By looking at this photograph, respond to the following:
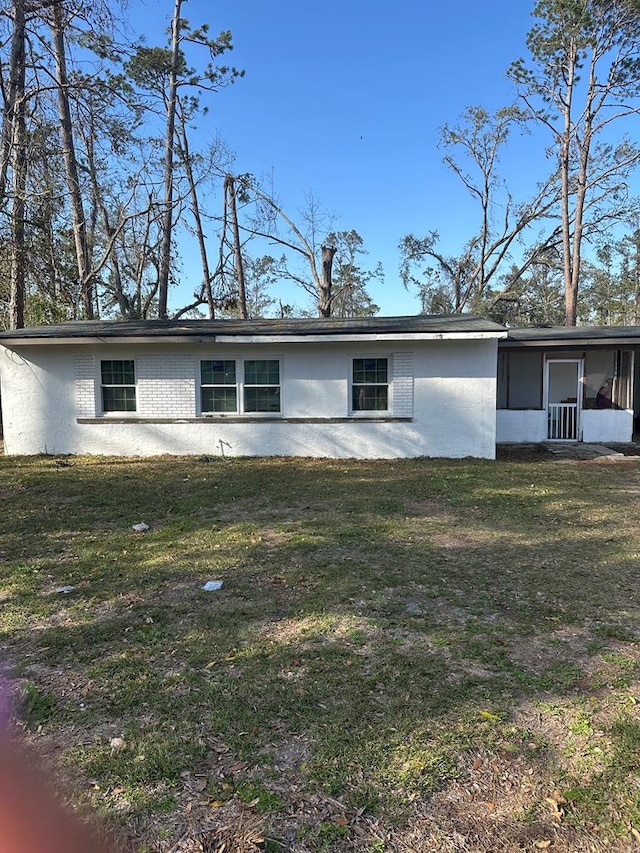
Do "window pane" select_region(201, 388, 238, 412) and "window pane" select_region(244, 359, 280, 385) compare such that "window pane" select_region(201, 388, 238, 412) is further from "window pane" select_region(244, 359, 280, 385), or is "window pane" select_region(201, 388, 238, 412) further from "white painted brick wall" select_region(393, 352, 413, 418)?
"white painted brick wall" select_region(393, 352, 413, 418)

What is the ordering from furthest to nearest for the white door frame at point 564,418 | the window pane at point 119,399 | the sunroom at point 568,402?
the white door frame at point 564,418, the sunroom at point 568,402, the window pane at point 119,399

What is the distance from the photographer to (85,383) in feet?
37.6

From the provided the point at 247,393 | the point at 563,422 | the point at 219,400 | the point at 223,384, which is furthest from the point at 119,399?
the point at 563,422

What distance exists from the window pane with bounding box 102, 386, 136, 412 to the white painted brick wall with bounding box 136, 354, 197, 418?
276 mm

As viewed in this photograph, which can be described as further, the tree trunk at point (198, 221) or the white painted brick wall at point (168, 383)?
the tree trunk at point (198, 221)

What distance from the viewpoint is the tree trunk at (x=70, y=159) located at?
44.8ft

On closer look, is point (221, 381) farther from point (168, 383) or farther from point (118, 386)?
point (118, 386)

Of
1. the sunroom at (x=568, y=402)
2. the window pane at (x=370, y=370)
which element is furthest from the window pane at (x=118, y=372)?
the sunroom at (x=568, y=402)

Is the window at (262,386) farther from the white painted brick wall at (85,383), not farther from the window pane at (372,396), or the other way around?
the white painted brick wall at (85,383)

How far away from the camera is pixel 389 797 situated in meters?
2.07

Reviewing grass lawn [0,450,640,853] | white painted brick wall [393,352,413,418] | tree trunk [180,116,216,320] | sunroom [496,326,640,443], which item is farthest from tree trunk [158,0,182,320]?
grass lawn [0,450,640,853]

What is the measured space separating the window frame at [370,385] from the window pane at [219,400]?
101 inches

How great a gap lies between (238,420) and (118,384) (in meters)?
2.84

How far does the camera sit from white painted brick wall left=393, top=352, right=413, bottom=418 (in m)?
11.1
